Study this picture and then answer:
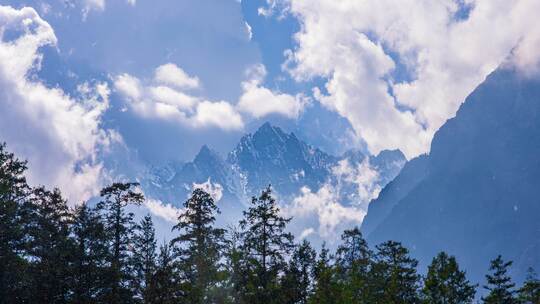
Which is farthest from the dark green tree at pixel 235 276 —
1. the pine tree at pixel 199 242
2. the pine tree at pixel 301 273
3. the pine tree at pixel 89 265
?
the pine tree at pixel 89 265

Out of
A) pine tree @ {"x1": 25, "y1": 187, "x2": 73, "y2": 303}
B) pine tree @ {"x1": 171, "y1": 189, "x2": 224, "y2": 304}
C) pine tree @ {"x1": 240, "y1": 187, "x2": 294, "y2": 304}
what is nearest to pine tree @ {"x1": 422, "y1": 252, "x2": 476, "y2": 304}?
pine tree @ {"x1": 240, "y1": 187, "x2": 294, "y2": 304}

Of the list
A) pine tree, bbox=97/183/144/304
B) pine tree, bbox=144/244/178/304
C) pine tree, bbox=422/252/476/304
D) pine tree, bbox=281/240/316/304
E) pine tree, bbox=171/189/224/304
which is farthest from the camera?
pine tree, bbox=97/183/144/304

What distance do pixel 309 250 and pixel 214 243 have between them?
7965mm

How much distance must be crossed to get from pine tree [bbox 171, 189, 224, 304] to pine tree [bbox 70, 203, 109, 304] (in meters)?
7.97

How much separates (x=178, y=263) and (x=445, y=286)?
61.8 feet

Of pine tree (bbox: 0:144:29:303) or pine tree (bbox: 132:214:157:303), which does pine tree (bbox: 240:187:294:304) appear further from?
pine tree (bbox: 0:144:29:303)

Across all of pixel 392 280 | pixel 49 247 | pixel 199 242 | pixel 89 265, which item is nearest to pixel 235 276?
pixel 199 242

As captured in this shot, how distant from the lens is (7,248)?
36719mm

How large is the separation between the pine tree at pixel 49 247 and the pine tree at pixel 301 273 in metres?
14.8

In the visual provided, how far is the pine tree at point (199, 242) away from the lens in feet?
134

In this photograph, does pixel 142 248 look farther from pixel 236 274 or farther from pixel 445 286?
pixel 445 286

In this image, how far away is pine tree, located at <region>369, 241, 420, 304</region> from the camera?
132 feet

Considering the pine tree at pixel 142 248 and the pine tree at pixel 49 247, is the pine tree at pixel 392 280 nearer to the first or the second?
the pine tree at pixel 142 248

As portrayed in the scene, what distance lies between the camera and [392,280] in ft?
134
